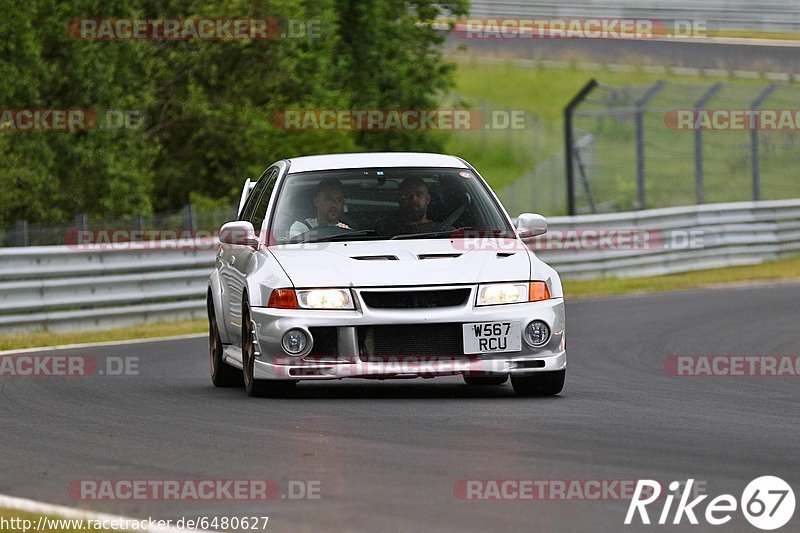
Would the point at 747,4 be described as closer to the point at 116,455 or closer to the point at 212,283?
the point at 212,283

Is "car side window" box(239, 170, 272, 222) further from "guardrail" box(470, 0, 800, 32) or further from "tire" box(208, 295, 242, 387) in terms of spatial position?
"guardrail" box(470, 0, 800, 32)

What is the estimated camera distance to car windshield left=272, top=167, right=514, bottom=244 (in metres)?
11.2

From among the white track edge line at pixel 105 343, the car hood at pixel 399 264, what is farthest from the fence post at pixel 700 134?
the car hood at pixel 399 264

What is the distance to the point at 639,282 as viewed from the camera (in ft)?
82.7

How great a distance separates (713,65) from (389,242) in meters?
36.4

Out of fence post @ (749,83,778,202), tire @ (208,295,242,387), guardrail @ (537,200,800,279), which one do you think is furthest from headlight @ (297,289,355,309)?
fence post @ (749,83,778,202)

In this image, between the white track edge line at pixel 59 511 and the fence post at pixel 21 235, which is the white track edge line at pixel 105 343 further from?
the white track edge line at pixel 59 511

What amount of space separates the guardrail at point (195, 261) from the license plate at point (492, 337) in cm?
950

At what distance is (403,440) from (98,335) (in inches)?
434

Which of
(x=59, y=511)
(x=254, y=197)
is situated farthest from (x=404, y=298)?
(x=59, y=511)

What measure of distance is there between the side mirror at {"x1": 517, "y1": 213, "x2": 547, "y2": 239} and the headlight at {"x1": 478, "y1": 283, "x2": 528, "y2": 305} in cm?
80

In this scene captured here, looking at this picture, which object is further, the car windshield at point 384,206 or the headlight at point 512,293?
the car windshield at point 384,206

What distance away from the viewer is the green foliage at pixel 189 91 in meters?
29.4

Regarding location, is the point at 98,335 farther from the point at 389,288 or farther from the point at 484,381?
the point at 389,288
